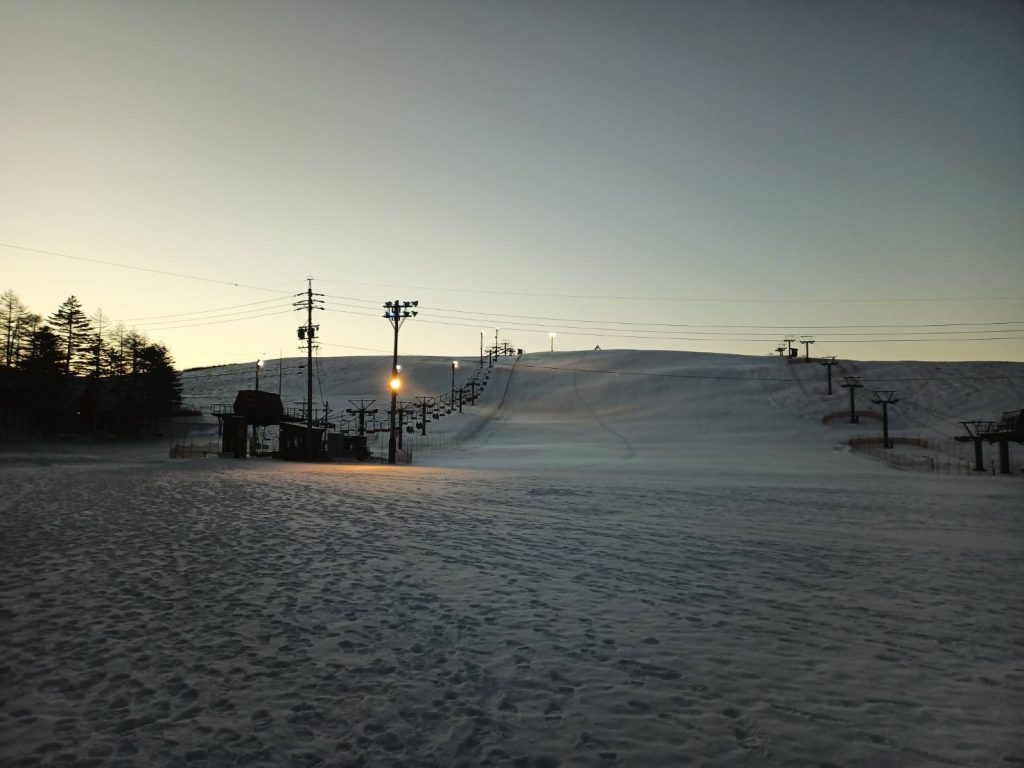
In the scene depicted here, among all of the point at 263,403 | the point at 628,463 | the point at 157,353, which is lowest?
the point at 628,463

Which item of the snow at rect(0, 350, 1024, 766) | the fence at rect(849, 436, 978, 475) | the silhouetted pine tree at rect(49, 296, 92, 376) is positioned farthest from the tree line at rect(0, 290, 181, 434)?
the fence at rect(849, 436, 978, 475)

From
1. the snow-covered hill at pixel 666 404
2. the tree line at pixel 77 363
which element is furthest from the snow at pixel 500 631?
the tree line at pixel 77 363

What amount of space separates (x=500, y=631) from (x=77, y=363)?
115638mm

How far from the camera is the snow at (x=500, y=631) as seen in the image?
15.2 feet

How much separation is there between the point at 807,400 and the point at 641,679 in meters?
82.3

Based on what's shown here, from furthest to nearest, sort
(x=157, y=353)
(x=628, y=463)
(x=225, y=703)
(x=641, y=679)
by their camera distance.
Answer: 1. (x=157, y=353)
2. (x=628, y=463)
3. (x=641, y=679)
4. (x=225, y=703)

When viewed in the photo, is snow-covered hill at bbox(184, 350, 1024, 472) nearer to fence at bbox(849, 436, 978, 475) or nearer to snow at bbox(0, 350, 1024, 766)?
fence at bbox(849, 436, 978, 475)

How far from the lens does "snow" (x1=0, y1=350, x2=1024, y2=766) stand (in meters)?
4.63

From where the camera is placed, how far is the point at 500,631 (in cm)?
706

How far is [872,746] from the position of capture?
456cm

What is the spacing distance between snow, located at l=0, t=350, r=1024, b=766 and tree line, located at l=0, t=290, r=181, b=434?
179 ft

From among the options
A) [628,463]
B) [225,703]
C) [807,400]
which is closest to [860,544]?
[225,703]

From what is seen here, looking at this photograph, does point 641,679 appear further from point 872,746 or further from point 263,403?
point 263,403

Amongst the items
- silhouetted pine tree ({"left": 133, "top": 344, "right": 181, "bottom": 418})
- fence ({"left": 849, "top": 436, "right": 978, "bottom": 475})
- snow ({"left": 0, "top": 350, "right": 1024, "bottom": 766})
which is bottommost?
fence ({"left": 849, "top": 436, "right": 978, "bottom": 475})
